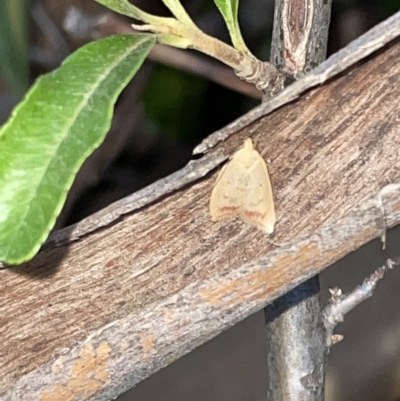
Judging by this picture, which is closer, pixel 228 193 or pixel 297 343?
pixel 228 193

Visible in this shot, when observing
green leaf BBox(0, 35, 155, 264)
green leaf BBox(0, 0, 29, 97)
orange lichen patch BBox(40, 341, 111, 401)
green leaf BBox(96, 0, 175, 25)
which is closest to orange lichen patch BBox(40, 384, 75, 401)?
orange lichen patch BBox(40, 341, 111, 401)

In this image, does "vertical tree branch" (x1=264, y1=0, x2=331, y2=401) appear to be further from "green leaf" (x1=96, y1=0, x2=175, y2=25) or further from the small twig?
"green leaf" (x1=96, y1=0, x2=175, y2=25)

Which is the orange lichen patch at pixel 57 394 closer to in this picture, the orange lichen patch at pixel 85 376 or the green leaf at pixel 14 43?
the orange lichen patch at pixel 85 376

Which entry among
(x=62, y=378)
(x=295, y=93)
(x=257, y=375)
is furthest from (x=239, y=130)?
(x=257, y=375)

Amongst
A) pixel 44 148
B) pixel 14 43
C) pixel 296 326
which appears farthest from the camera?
pixel 14 43

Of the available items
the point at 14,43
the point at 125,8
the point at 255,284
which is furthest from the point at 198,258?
the point at 14,43

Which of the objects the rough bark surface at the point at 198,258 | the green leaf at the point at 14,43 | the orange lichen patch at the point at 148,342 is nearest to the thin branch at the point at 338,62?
the rough bark surface at the point at 198,258

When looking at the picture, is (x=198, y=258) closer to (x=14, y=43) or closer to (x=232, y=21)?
(x=232, y=21)
